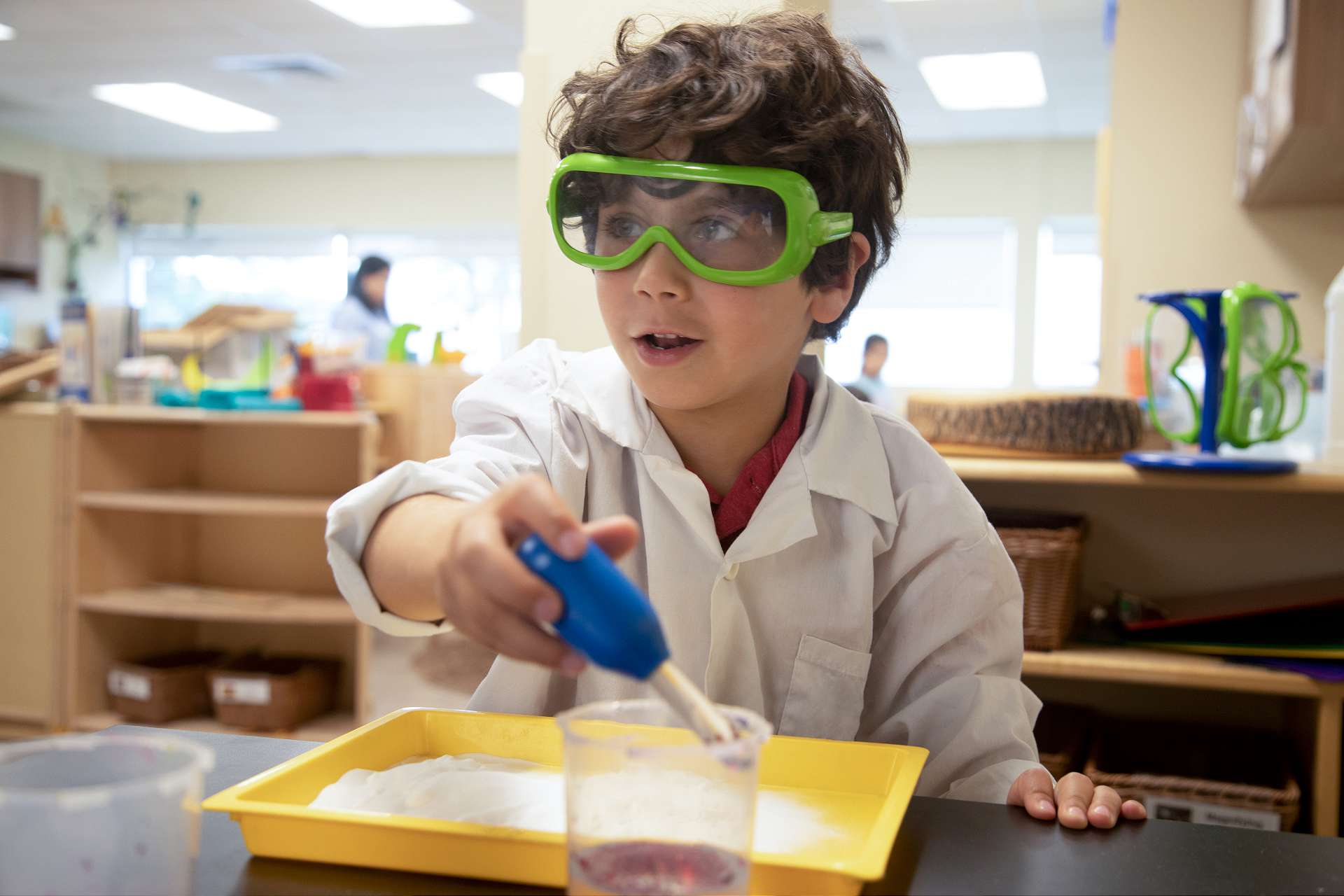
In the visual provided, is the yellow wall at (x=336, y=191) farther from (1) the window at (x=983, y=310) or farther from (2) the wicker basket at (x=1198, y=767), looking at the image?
(2) the wicker basket at (x=1198, y=767)

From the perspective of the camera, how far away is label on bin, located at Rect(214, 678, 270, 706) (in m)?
3.02

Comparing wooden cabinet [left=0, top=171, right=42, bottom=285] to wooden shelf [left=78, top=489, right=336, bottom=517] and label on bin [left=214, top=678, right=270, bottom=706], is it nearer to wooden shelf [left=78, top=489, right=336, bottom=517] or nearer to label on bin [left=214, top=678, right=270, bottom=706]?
wooden shelf [left=78, top=489, right=336, bottom=517]

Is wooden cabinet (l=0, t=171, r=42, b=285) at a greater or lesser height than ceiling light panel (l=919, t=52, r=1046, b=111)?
lesser

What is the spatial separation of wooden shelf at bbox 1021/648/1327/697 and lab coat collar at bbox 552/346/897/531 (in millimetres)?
837

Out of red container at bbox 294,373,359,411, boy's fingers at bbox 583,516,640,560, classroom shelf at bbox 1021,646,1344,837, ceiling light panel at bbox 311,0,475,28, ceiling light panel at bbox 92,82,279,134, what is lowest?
classroom shelf at bbox 1021,646,1344,837

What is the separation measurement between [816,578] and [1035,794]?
357mm

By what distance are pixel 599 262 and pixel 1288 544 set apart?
1.66 metres

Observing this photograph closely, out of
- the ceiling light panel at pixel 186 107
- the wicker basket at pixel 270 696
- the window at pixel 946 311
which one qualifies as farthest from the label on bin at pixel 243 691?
the window at pixel 946 311

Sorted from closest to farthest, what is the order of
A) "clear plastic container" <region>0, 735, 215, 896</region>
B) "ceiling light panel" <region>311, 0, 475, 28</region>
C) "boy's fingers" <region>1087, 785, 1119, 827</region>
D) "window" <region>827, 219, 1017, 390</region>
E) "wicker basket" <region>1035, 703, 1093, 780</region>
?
"clear plastic container" <region>0, 735, 215, 896</region> → "boy's fingers" <region>1087, 785, 1119, 827</region> → "wicker basket" <region>1035, 703, 1093, 780</region> → "ceiling light panel" <region>311, 0, 475, 28</region> → "window" <region>827, 219, 1017, 390</region>

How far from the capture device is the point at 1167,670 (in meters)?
1.77

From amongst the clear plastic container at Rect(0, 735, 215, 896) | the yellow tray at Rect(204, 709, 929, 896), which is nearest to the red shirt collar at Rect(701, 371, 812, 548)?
the yellow tray at Rect(204, 709, 929, 896)

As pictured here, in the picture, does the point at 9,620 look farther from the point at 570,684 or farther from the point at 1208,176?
the point at 1208,176

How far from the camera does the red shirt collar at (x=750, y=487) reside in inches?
43.2

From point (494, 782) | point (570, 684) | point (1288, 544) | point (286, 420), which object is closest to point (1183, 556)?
point (1288, 544)
